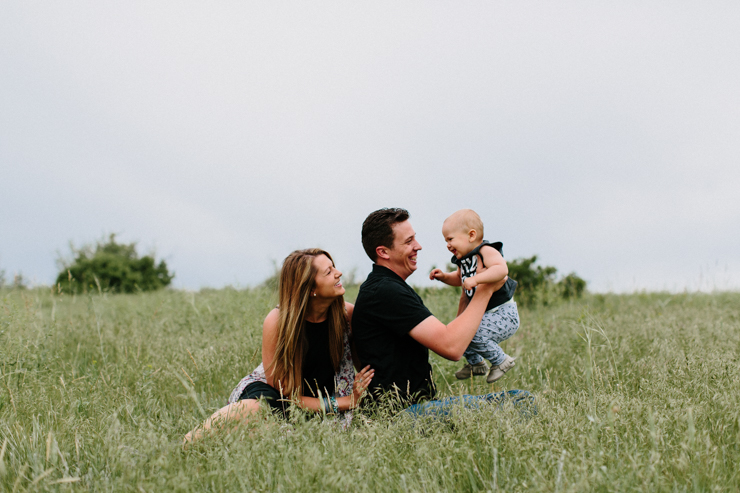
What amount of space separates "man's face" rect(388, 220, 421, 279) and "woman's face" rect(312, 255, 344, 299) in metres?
0.40

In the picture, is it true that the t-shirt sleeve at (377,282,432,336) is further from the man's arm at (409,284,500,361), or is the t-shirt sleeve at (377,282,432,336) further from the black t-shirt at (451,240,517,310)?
the black t-shirt at (451,240,517,310)

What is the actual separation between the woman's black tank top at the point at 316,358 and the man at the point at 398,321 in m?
0.27

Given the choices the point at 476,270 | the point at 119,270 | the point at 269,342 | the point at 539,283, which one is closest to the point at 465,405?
the point at 476,270

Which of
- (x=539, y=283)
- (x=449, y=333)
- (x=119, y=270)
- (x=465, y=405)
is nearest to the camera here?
(x=465, y=405)

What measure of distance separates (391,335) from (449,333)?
425 mm

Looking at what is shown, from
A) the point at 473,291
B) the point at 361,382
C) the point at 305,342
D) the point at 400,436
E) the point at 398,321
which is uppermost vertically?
the point at 473,291

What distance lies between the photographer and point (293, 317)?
3.34 meters

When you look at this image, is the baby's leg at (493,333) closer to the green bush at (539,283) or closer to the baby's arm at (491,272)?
the baby's arm at (491,272)

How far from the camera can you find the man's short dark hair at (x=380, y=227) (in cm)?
344

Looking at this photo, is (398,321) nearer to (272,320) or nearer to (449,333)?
(449,333)

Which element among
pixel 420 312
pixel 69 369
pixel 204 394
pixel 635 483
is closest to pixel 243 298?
pixel 69 369

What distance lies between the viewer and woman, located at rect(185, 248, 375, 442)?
11.0 ft

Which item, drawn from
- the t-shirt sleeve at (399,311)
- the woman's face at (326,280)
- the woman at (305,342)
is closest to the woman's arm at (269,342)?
the woman at (305,342)

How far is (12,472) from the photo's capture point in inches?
102
